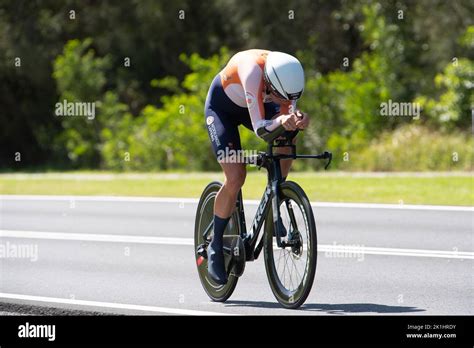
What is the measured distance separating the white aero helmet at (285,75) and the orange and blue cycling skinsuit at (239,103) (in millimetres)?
105

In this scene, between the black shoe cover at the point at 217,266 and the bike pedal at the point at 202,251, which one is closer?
the black shoe cover at the point at 217,266

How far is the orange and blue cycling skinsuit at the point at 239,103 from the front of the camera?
24.5 feet

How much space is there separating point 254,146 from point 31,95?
11.6 metres

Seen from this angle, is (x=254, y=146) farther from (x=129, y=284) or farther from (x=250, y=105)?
(x=250, y=105)

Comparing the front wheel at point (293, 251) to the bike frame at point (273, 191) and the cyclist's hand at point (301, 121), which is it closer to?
the bike frame at point (273, 191)

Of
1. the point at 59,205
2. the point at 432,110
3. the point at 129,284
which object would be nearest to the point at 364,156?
the point at 432,110

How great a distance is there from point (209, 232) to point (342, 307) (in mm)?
1252

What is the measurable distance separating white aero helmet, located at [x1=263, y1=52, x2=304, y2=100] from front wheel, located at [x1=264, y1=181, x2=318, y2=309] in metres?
0.65

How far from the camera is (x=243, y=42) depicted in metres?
30.8

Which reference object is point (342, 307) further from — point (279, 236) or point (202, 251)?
point (202, 251)

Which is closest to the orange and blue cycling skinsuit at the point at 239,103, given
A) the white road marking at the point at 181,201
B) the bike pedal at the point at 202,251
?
the bike pedal at the point at 202,251

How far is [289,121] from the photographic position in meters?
7.22

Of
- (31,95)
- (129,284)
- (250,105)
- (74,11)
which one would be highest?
(74,11)

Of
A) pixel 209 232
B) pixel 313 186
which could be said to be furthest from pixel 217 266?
pixel 313 186
